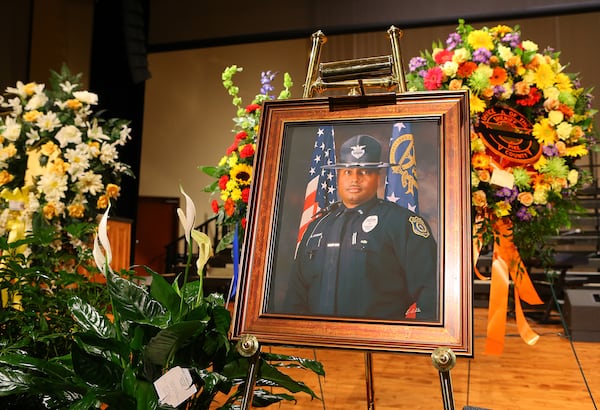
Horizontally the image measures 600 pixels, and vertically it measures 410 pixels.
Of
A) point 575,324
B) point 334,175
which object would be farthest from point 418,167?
point 575,324

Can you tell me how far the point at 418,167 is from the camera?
134 cm

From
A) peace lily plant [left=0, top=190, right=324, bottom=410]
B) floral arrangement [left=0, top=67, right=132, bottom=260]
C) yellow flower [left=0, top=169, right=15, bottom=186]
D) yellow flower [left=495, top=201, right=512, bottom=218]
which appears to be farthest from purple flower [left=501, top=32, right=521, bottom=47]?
yellow flower [left=0, top=169, right=15, bottom=186]

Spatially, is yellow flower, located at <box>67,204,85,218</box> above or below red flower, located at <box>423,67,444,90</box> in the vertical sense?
below

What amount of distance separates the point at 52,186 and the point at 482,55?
1.98 metres

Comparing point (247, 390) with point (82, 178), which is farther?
point (82, 178)

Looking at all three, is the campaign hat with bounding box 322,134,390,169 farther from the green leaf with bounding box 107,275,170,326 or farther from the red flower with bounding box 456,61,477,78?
the red flower with bounding box 456,61,477,78

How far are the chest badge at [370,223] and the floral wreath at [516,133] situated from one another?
3.12 feet

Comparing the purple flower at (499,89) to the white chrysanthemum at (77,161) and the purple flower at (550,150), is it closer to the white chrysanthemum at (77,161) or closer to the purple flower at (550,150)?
the purple flower at (550,150)

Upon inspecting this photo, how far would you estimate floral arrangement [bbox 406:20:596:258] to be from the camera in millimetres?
2195

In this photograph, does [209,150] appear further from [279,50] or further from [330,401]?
[330,401]

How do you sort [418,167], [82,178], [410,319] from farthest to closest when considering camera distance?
[82,178] < [418,167] < [410,319]

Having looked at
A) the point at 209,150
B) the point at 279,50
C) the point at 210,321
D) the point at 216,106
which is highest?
the point at 279,50

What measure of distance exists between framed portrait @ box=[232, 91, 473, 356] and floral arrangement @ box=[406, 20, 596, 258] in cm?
86

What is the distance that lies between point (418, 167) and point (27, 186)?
6.48ft
